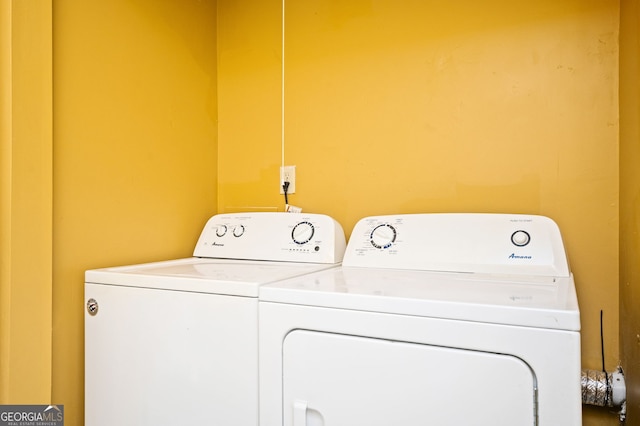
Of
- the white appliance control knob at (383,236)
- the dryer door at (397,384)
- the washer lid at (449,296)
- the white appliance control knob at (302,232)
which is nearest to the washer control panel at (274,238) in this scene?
the white appliance control knob at (302,232)

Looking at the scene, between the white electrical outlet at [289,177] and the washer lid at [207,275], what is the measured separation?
371 mm

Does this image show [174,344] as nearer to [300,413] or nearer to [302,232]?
[300,413]

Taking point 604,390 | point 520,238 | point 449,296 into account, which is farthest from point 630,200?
point 449,296

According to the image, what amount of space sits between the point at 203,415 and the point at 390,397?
45cm

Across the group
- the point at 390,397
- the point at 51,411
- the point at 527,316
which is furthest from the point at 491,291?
the point at 51,411

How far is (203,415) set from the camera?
0.94 m

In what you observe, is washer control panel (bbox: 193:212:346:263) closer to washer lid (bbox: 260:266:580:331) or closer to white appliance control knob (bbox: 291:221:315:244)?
white appliance control knob (bbox: 291:221:315:244)

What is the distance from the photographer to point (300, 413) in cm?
83

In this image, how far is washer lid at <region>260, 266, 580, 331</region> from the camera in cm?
68

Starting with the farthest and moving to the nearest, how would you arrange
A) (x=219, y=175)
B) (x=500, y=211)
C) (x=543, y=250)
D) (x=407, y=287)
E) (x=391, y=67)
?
(x=219, y=175) < (x=391, y=67) < (x=500, y=211) < (x=543, y=250) < (x=407, y=287)

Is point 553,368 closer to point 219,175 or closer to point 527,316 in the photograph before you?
point 527,316

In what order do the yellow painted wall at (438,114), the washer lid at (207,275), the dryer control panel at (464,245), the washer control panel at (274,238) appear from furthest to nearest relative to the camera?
the washer control panel at (274,238), the yellow painted wall at (438,114), the dryer control panel at (464,245), the washer lid at (207,275)

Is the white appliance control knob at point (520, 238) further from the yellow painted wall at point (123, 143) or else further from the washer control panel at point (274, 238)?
the yellow painted wall at point (123, 143)

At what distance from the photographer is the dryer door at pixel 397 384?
2.25ft
